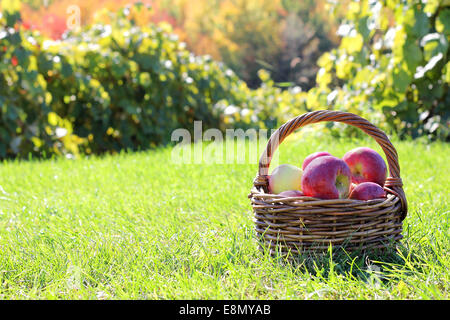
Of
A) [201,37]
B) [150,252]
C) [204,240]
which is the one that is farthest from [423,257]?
[201,37]

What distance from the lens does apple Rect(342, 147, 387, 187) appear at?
67.6 inches

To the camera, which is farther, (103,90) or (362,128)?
(103,90)

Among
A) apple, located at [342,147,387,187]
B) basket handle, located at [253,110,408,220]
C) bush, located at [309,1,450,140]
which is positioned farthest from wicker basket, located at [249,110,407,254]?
bush, located at [309,1,450,140]

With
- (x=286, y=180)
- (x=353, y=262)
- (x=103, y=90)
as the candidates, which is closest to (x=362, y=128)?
(x=286, y=180)

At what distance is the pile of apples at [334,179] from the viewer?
1.52 meters

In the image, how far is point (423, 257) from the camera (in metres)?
1.50

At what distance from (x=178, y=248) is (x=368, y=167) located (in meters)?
0.74

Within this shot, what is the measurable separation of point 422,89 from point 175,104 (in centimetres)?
275

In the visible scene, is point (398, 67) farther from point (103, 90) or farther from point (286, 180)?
point (103, 90)

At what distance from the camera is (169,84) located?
542cm

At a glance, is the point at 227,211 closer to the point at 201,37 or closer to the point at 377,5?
the point at 377,5

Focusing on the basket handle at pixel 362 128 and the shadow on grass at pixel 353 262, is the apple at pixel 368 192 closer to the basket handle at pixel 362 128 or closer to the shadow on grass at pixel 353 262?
the basket handle at pixel 362 128

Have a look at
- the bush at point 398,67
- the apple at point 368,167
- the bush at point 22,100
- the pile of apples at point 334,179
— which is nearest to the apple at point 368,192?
the pile of apples at point 334,179

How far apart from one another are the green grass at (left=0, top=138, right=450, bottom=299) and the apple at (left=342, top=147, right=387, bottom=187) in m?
0.22
